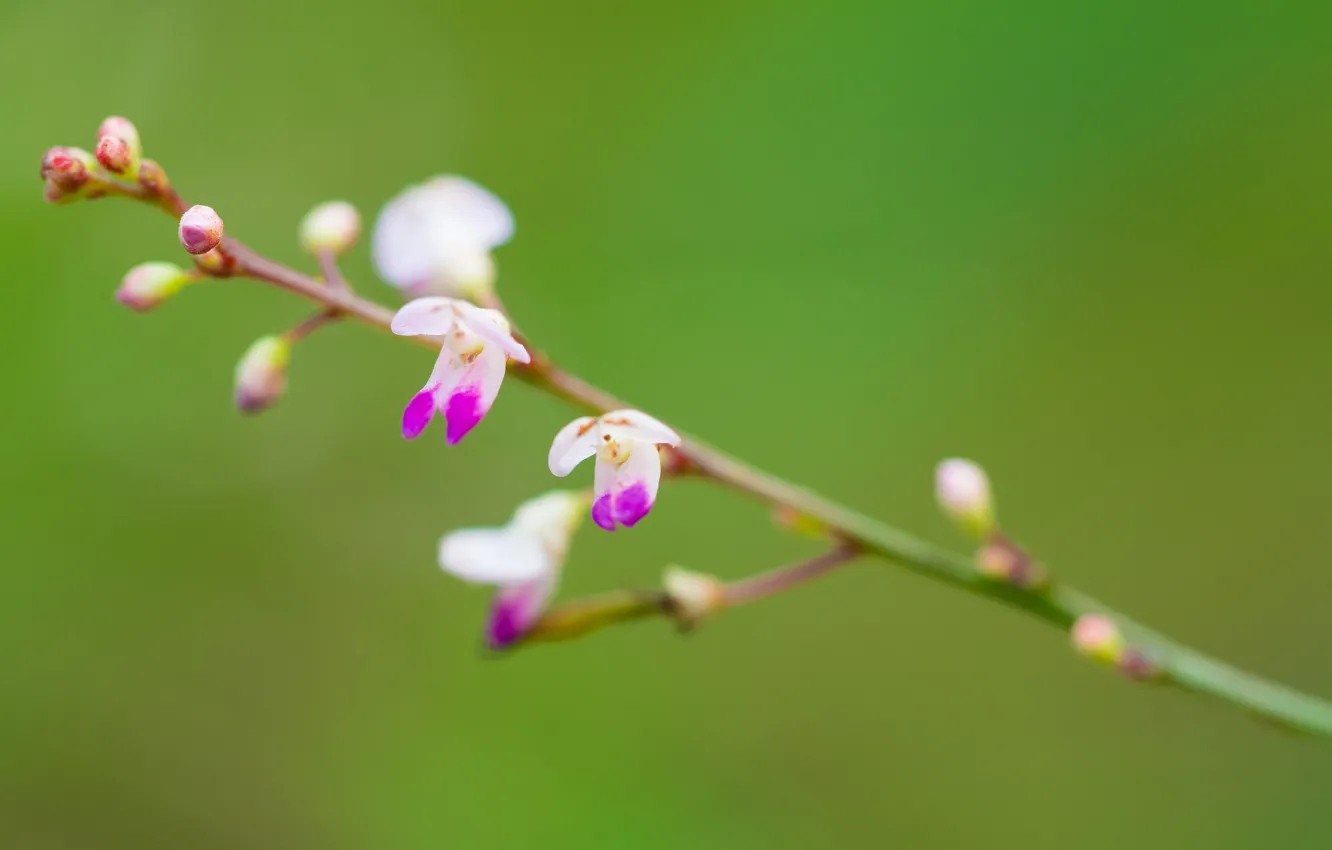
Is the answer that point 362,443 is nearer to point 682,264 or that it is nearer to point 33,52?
point 682,264

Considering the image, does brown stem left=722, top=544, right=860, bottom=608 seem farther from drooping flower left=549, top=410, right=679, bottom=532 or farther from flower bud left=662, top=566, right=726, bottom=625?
drooping flower left=549, top=410, right=679, bottom=532

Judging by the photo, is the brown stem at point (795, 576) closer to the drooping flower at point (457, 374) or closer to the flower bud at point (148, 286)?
the drooping flower at point (457, 374)

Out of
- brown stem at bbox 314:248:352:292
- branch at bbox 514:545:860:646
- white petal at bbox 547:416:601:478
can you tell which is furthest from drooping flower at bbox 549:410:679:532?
brown stem at bbox 314:248:352:292

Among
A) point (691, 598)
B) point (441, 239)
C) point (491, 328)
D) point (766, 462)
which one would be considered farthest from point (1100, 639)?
point (766, 462)

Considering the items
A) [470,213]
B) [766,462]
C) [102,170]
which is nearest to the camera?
[102,170]

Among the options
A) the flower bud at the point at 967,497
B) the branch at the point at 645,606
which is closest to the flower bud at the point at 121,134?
the branch at the point at 645,606

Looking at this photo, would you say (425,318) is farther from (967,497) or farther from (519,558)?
(967,497)

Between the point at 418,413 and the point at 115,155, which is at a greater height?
the point at 115,155

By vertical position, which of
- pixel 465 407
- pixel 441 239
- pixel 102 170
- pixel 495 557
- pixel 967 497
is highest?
pixel 441 239
